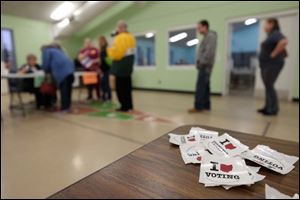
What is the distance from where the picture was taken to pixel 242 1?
459cm

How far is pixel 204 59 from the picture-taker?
10.2 feet

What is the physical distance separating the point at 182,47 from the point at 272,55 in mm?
3120

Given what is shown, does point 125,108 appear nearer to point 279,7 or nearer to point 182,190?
point 182,190

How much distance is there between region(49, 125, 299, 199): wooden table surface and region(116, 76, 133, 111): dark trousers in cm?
281

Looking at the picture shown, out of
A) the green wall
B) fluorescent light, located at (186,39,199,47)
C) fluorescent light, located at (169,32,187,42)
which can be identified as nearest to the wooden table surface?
the green wall

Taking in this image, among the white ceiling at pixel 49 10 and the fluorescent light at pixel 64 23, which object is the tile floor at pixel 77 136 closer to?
the white ceiling at pixel 49 10

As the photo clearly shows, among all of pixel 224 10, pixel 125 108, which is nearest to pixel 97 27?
pixel 224 10

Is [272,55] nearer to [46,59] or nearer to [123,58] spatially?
[123,58]

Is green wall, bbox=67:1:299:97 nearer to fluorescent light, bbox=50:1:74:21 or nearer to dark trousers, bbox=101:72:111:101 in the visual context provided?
fluorescent light, bbox=50:1:74:21

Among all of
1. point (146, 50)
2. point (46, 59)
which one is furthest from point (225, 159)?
point (146, 50)

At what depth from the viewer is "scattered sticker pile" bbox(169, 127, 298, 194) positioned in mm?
424

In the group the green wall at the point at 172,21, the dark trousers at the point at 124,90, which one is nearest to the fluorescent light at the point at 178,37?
the green wall at the point at 172,21

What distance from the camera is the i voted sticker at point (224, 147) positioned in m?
0.52

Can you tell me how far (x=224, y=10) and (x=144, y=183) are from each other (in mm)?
5213
